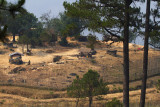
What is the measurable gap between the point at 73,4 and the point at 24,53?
5027cm

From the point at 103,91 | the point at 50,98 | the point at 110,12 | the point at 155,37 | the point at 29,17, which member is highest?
the point at 29,17

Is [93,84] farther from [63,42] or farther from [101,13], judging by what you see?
[63,42]

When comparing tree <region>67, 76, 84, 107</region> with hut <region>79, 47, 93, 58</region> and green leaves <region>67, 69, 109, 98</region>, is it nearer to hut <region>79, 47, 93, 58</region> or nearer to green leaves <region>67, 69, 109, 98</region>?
green leaves <region>67, 69, 109, 98</region>

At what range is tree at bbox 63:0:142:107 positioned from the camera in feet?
51.2

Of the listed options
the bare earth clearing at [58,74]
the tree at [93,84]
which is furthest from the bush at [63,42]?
the tree at [93,84]

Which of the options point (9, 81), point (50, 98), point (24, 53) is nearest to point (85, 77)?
point (50, 98)

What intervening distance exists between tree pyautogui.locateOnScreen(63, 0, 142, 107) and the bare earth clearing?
72.6 ft

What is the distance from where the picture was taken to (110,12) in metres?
16.2

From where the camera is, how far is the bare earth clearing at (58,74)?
40531mm

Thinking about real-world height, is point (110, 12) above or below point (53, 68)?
above

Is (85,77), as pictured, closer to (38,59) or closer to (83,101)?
(83,101)

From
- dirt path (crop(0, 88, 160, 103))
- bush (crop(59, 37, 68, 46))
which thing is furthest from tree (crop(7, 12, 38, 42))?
dirt path (crop(0, 88, 160, 103))

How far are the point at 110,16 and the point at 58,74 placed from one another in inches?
1376

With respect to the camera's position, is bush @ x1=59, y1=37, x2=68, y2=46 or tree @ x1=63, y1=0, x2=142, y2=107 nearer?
tree @ x1=63, y1=0, x2=142, y2=107
